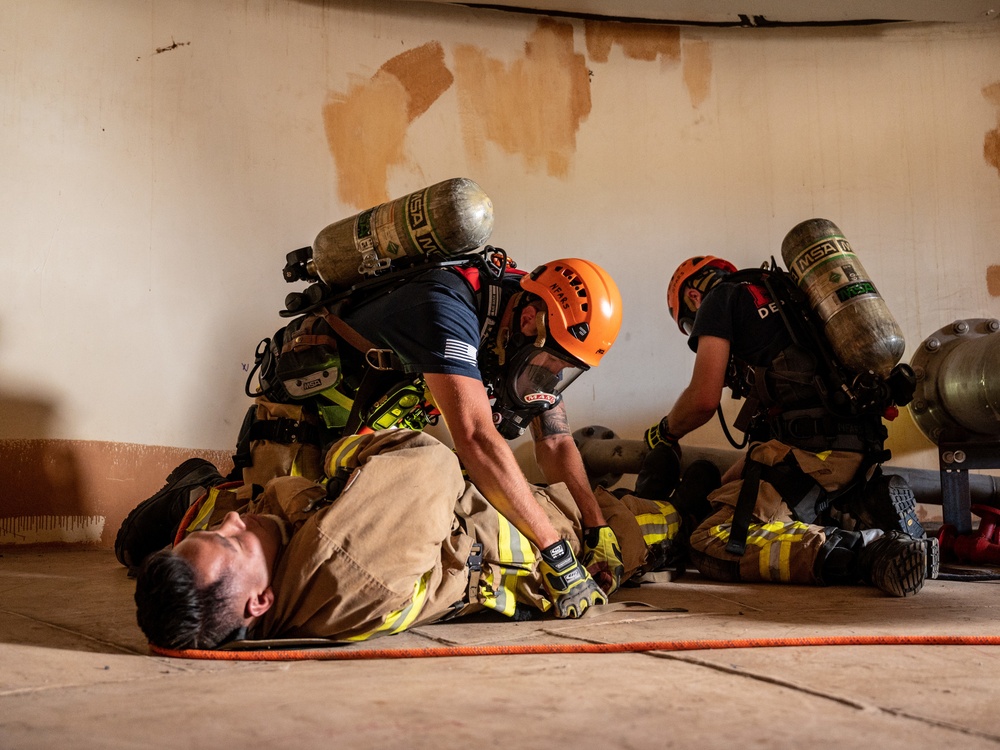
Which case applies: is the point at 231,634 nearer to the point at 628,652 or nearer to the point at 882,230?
the point at 628,652

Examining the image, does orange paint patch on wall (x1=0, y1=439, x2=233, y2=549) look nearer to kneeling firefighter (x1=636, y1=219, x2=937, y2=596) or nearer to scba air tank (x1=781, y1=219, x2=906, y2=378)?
kneeling firefighter (x1=636, y1=219, x2=937, y2=596)

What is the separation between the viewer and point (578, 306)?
3129 millimetres

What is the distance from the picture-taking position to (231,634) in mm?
2064

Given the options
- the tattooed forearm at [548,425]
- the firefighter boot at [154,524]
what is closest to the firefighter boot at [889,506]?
the tattooed forearm at [548,425]

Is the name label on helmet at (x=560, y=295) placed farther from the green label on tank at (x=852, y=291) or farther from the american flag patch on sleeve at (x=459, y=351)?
the green label on tank at (x=852, y=291)

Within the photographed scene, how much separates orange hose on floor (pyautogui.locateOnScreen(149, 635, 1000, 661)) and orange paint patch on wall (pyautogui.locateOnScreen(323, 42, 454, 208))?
127 inches

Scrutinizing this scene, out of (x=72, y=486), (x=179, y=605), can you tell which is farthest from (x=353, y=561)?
(x=72, y=486)

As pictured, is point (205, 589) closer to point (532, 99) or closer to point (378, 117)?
point (378, 117)

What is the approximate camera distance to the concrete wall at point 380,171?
4285mm

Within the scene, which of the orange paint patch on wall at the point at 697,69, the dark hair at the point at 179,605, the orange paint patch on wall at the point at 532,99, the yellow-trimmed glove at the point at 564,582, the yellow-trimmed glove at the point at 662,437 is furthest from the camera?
the orange paint patch on wall at the point at 697,69

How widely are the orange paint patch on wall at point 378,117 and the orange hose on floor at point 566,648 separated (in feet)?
10.6

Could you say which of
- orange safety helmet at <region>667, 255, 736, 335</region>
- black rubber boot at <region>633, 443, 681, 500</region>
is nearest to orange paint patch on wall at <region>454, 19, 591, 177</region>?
orange safety helmet at <region>667, 255, 736, 335</region>

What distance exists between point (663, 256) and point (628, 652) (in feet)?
11.6

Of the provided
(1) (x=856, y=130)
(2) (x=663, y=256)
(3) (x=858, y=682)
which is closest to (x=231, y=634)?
(3) (x=858, y=682)
